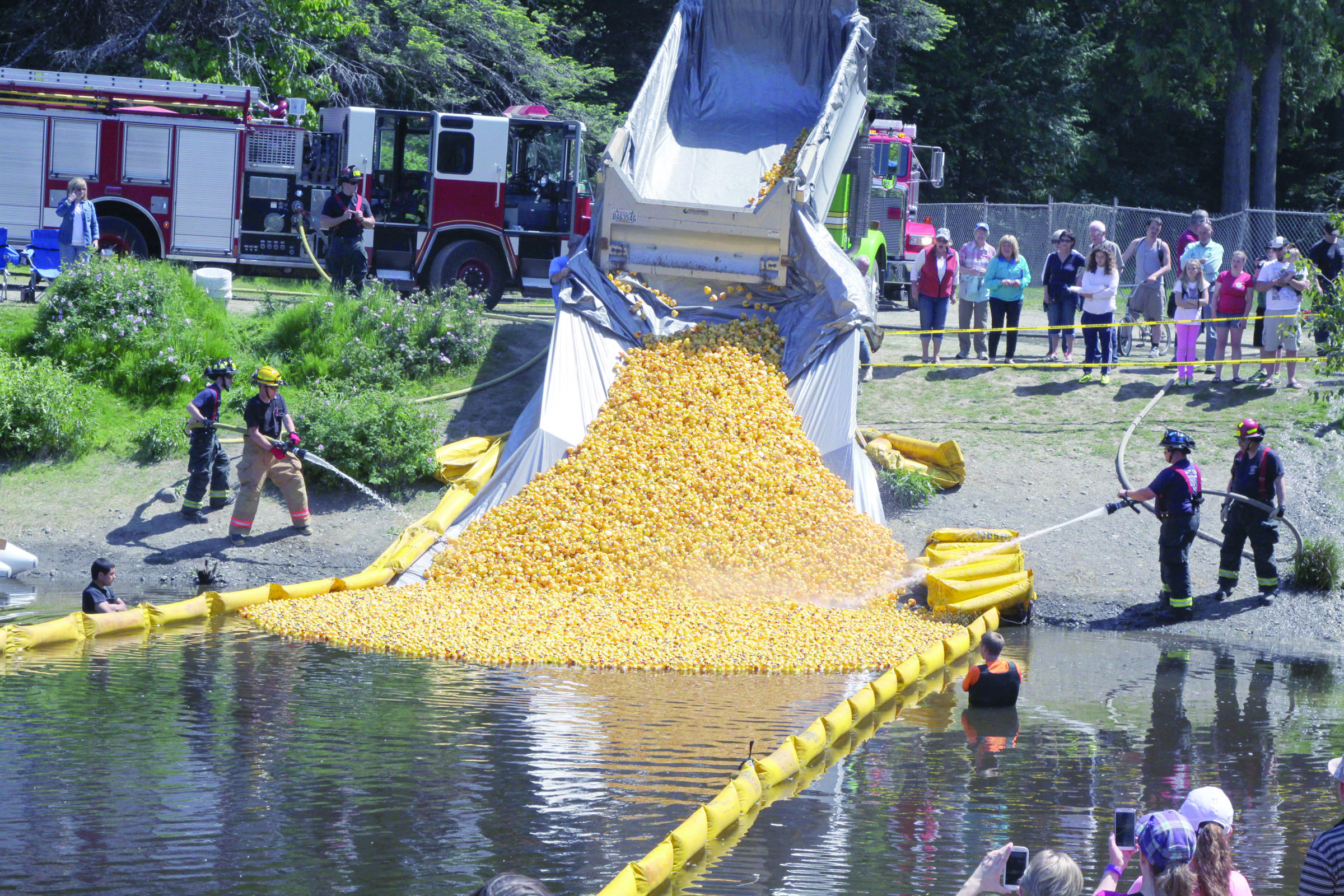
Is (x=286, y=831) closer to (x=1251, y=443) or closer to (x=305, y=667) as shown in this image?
(x=305, y=667)

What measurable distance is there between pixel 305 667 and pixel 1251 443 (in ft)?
26.8

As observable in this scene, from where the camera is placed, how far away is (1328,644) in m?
12.0

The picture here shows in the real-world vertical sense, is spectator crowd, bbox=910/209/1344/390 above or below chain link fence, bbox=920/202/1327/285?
below

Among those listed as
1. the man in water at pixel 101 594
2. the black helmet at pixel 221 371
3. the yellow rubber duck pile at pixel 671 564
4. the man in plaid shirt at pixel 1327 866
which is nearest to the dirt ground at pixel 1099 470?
the yellow rubber duck pile at pixel 671 564

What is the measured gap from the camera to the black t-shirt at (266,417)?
13.7 m

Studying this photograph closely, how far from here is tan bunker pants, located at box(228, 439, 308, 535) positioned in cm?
1360

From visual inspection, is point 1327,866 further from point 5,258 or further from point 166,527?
point 5,258

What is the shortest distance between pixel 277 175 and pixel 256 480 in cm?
764

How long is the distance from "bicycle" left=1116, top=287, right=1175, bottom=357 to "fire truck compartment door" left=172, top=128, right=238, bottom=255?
39.0 feet

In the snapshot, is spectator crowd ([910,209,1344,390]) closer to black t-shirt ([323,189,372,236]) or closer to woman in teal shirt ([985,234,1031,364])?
woman in teal shirt ([985,234,1031,364])

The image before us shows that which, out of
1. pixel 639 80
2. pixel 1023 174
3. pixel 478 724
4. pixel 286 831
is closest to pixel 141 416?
pixel 478 724

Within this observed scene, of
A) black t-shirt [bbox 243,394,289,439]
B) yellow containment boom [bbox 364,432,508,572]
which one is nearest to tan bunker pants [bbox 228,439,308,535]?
black t-shirt [bbox 243,394,289,439]

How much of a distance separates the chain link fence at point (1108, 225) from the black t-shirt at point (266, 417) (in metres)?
15.3

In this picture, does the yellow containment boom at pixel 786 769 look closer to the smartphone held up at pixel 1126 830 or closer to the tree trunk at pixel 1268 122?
the smartphone held up at pixel 1126 830
